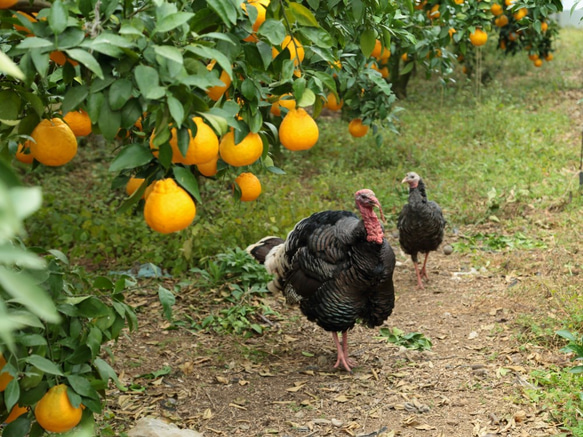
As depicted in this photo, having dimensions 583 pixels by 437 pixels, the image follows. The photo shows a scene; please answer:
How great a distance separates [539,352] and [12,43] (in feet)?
10.5

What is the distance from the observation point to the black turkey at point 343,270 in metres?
3.88

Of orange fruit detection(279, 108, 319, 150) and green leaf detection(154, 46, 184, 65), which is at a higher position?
green leaf detection(154, 46, 184, 65)

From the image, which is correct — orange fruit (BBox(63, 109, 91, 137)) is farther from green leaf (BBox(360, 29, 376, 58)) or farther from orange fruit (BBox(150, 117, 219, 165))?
green leaf (BBox(360, 29, 376, 58))

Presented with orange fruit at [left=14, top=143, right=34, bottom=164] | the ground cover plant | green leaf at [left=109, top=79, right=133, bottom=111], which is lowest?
the ground cover plant

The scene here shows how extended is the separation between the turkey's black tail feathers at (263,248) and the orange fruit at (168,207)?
3301 millimetres

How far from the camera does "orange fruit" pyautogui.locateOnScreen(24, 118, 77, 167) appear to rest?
6.30 ft

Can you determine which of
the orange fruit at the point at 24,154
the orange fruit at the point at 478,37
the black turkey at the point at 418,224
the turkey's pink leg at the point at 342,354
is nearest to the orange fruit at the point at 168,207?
the orange fruit at the point at 24,154

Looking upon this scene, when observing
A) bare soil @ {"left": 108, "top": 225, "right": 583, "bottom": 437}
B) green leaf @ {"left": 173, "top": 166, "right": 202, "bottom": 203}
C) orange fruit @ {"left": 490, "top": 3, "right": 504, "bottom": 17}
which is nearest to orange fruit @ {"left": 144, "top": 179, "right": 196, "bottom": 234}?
green leaf @ {"left": 173, "top": 166, "right": 202, "bottom": 203}

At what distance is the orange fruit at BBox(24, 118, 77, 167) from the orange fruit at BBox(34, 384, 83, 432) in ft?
2.14

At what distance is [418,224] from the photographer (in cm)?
519

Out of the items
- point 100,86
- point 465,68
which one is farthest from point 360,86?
point 465,68

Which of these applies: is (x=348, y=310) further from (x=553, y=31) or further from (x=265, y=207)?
(x=553, y=31)

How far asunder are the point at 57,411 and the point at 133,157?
78cm

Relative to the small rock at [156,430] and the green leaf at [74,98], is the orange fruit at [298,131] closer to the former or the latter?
the green leaf at [74,98]
